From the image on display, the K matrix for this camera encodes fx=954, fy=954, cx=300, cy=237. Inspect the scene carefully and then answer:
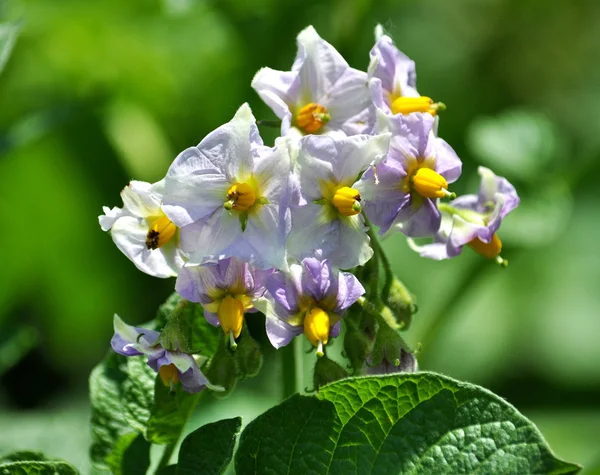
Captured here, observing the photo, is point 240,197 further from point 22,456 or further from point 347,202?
point 22,456

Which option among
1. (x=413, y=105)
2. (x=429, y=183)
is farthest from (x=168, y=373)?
(x=413, y=105)

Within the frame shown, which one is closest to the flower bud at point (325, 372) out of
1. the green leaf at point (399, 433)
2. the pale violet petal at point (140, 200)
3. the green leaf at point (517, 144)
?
the green leaf at point (399, 433)

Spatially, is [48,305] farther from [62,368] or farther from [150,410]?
[150,410]

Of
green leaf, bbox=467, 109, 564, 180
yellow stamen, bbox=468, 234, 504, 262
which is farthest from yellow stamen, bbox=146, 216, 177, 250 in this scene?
green leaf, bbox=467, 109, 564, 180

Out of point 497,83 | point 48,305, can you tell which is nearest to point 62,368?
point 48,305

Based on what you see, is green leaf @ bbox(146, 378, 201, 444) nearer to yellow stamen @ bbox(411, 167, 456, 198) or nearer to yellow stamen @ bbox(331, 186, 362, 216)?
yellow stamen @ bbox(331, 186, 362, 216)
